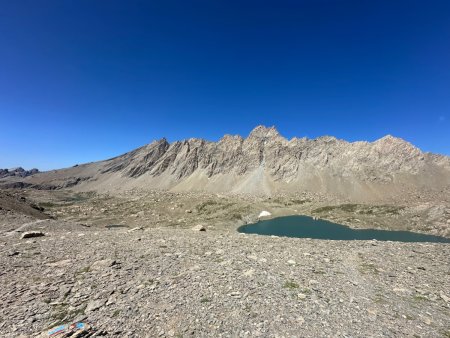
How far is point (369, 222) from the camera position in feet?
381

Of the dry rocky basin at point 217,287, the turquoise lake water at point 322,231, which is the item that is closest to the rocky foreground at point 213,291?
the dry rocky basin at point 217,287

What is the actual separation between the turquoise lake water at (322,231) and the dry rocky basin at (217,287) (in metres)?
76.3

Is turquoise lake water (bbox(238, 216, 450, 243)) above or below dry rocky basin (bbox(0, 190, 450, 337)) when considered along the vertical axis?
below

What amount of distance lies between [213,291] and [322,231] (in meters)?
102

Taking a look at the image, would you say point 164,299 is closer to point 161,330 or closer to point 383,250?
point 161,330

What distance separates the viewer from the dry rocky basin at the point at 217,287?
9.59m

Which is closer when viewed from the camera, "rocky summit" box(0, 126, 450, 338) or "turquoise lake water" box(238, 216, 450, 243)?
"rocky summit" box(0, 126, 450, 338)

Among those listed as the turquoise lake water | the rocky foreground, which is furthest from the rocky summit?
the turquoise lake water

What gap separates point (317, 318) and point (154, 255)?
11345 mm

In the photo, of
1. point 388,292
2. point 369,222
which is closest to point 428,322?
point 388,292

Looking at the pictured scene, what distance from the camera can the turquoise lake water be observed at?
90.9 m

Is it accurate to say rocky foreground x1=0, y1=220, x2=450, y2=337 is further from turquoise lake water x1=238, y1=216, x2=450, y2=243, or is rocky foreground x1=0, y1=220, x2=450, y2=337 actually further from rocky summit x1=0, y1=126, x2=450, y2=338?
turquoise lake water x1=238, y1=216, x2=450, y2=243

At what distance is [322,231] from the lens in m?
102

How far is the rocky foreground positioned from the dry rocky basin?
0.17ft
